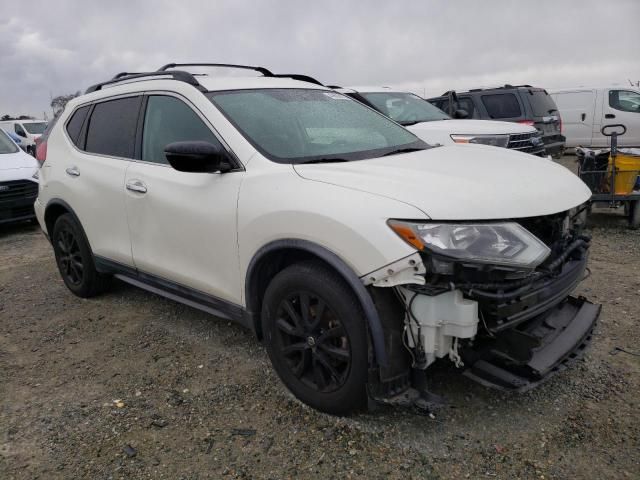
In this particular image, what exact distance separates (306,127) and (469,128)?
4.62m

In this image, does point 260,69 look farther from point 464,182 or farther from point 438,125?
point 438,125

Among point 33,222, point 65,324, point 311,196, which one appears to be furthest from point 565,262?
point 33,222

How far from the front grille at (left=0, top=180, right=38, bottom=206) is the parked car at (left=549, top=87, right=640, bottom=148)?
13448mm

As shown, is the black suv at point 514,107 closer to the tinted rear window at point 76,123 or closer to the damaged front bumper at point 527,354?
the tinted rear window at point 76,123

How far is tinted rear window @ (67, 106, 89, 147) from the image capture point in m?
4.51

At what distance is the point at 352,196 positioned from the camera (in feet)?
8.03

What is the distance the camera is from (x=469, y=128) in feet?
23.9

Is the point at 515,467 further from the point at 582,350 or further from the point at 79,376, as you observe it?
the point at 79,376

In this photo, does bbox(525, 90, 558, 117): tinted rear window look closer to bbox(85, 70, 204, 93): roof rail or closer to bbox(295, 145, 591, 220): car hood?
bbox(295, 145, 591, 220): car hood

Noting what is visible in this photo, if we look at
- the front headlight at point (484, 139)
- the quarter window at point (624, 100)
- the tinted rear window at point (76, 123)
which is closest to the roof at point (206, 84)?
the tinted rear window at point (76, 123)

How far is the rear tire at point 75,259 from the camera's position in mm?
4473

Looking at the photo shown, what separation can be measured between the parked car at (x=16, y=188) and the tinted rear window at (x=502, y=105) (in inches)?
320

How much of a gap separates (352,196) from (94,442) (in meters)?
1.82

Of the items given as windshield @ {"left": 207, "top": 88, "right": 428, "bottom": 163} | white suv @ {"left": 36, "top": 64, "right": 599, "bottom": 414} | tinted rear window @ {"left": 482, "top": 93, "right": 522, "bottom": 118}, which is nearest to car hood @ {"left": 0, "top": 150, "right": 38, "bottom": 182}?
white suv @ {"left": 36, "top": 64, "right": 599, "bottom": 414}
